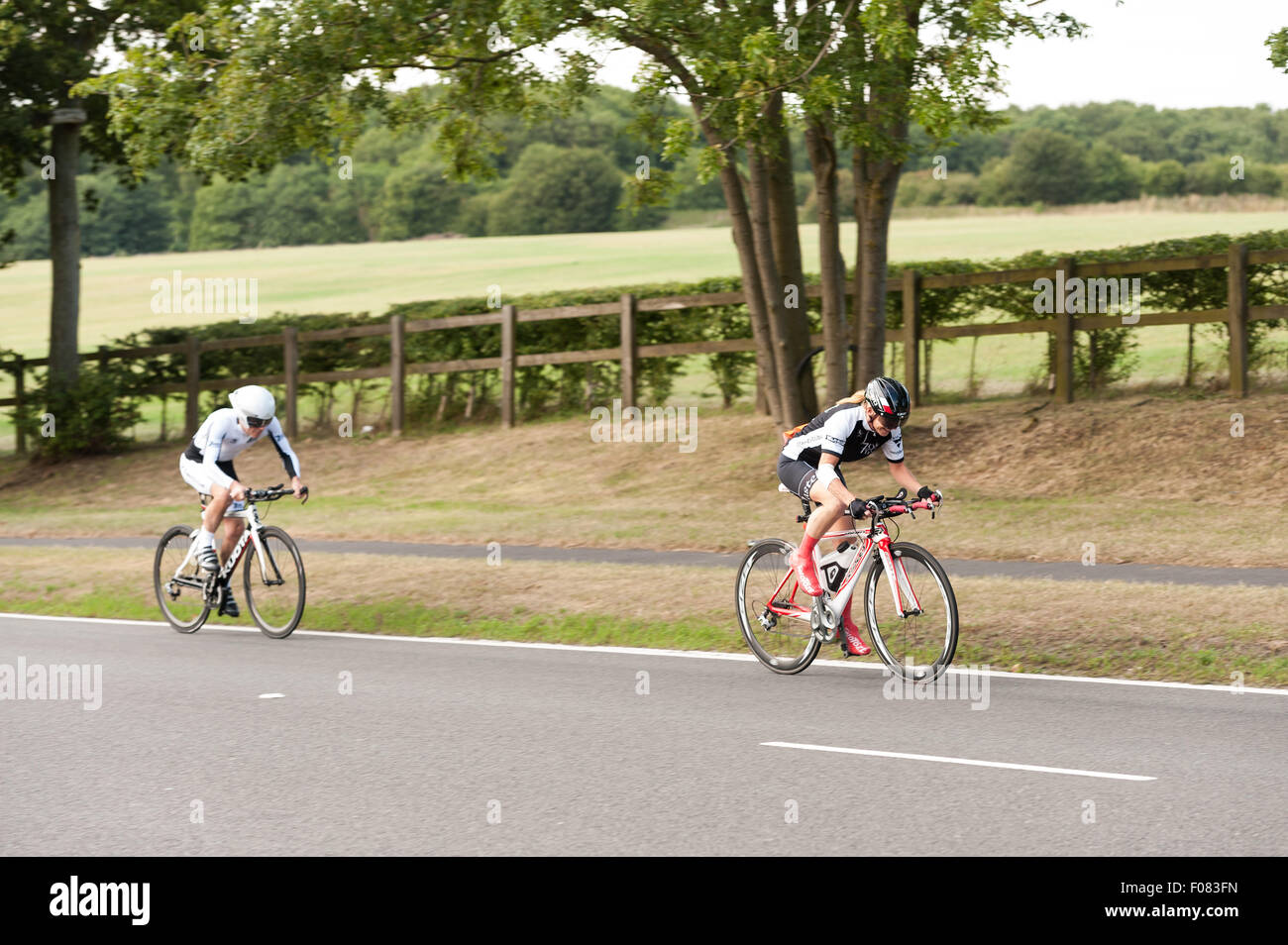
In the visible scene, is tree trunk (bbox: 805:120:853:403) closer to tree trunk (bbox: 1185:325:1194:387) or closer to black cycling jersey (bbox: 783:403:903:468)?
tree trunk (bbox: 1185:325:1194:387)

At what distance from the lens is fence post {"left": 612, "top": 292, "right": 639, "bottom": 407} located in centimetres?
2495

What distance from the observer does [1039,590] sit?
39.8 feet

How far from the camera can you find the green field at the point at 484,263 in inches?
2099

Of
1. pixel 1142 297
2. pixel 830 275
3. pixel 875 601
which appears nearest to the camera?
pixel 875 601

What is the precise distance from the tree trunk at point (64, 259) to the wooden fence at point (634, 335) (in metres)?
0.74

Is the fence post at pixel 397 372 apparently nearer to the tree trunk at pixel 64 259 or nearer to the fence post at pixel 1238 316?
the tree trunk at pixel 64 259

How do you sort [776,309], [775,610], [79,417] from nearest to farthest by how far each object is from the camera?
[775,610] < [776,309] < [79,417]

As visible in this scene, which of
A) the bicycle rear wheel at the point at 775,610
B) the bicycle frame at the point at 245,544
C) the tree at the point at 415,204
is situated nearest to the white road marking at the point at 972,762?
the bicycle rear wheel at the point at 775,610

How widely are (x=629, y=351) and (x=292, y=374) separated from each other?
6.95 meters

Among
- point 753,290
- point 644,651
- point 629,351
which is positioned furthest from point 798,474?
point 629,351

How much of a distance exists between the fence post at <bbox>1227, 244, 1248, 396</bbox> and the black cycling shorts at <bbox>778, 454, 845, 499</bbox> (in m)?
11.5

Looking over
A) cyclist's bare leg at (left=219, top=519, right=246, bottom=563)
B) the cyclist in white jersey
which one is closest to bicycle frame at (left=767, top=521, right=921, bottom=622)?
the cyclist in white jersey

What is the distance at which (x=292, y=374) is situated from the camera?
28438 mm

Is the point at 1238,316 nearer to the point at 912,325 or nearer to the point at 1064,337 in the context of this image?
the point at 1064,337
